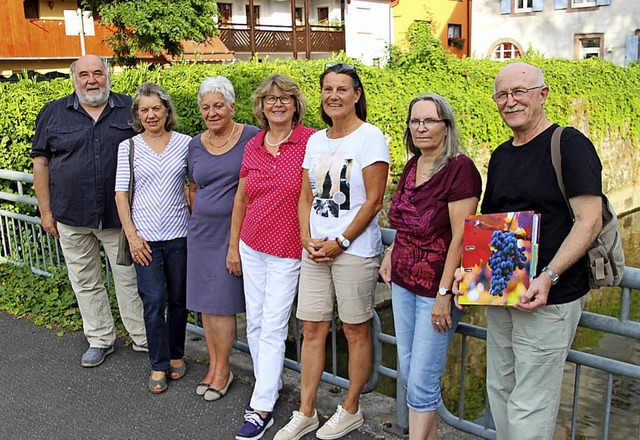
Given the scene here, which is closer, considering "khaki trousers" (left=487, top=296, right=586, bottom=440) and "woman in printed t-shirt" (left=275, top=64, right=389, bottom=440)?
"khaki trousers" (left=487, top=296, right=586, bottom=440)

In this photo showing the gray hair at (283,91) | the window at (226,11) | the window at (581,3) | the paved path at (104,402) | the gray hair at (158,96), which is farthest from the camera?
the window at (226,11)

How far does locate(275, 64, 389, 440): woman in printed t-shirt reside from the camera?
3475mm

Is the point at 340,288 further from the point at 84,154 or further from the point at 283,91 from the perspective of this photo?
the point at 84,154

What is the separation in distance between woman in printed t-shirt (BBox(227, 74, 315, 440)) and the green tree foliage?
66.2 feet

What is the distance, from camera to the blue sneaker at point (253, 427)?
12.5ft

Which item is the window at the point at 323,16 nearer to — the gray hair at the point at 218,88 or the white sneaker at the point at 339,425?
the gray hair at the point at 218,88

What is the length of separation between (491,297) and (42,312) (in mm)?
4419

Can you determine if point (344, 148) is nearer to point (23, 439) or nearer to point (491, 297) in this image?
point (491, 297)

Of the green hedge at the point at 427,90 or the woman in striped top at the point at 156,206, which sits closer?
the woman in striped top at the point at 156,206

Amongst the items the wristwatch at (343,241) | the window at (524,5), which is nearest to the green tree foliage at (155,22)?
the window at (524,5)

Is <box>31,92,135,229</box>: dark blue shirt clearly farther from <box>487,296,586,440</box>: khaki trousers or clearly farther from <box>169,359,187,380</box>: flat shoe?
<box>487,296,586,440</box>: khaki trousers

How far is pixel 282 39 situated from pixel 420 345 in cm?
2981

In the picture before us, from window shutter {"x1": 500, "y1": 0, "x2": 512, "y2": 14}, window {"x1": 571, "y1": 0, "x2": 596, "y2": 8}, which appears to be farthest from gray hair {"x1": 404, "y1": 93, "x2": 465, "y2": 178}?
window shutter {"x1": 500, "y1": 0, "x2": 512, "y2": 14}

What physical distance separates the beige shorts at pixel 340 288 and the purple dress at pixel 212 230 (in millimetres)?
628
